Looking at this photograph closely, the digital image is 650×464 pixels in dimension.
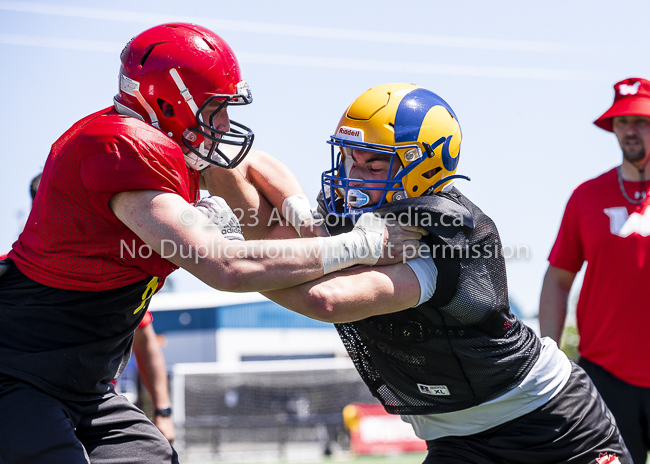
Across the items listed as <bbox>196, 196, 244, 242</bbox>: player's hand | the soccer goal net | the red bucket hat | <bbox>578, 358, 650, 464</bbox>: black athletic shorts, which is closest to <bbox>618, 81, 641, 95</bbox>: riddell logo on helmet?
the red bucket hat

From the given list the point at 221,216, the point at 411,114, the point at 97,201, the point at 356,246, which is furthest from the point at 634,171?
the point at 97,201

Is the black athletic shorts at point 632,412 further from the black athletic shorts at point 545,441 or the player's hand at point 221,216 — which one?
the player's hand at point 221,216

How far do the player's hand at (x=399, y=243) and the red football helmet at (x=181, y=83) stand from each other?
783 millimetres

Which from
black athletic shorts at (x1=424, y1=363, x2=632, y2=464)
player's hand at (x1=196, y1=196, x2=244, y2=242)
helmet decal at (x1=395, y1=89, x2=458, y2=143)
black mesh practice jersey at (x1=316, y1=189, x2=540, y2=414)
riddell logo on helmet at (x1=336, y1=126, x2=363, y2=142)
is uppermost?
helmet decal at (x1=395, y1=89, x2=458, y2=143)

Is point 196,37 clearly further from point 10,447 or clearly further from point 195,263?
point 10,447

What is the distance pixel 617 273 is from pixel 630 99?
1254 millimetres

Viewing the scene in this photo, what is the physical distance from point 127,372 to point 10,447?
15421 mm

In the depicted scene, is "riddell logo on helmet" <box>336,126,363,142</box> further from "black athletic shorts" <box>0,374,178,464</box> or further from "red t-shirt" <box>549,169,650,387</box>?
"red t-shirt" <box>549,169,650,387</box>

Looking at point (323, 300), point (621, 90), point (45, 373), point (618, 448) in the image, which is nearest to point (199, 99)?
point (323, 300)

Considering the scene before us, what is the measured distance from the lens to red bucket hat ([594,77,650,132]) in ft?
16.7

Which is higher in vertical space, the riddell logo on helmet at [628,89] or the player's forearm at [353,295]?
the riddell logo on helmet at [628,89]

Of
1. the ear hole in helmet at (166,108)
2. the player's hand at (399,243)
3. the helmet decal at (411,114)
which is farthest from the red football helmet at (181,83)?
the player's hand at (399,243)

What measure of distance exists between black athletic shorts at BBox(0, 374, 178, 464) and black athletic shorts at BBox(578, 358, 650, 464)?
9.34 ft

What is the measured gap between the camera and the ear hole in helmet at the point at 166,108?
3.07 m
